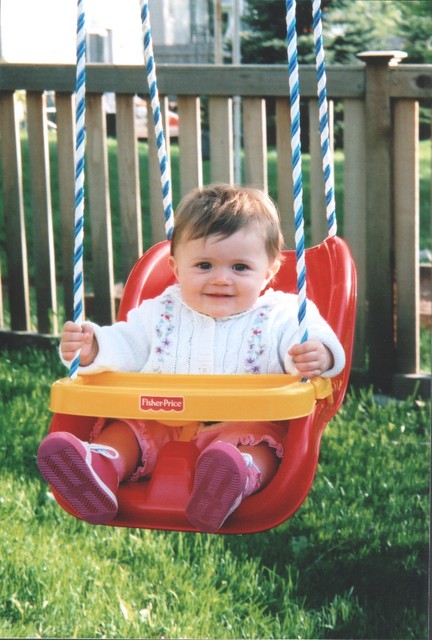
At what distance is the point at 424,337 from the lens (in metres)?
4.28

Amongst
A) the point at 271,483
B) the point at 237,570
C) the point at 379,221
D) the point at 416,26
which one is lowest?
the point at 237,570

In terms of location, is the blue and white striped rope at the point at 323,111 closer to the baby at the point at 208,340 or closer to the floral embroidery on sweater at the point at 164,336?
the baby at the point at 208,340

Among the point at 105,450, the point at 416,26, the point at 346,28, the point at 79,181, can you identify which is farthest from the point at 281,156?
the point at 105,450

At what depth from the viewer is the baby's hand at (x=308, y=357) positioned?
189 cm

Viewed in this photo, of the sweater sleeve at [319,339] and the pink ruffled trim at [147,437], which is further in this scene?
the pink ruffled trim at [147,437]

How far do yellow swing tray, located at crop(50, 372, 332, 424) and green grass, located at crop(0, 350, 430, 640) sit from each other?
34.2 inches

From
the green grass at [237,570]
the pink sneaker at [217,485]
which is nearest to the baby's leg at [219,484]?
the pink sneaker at [217,485]

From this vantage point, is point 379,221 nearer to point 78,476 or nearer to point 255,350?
point 255,350

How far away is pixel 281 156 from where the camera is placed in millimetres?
3654

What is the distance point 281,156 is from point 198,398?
6.51 feet

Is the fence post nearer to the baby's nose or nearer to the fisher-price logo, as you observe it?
the baby's nose

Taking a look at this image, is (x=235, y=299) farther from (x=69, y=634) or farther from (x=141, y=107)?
(x=141, y=107)

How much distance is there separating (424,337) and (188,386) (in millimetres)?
2559

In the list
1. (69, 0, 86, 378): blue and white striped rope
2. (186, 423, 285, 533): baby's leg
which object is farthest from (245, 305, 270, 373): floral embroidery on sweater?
(69, 0, 86, 378): blue and white striped rope
